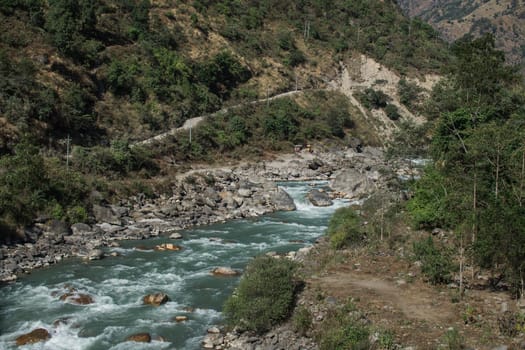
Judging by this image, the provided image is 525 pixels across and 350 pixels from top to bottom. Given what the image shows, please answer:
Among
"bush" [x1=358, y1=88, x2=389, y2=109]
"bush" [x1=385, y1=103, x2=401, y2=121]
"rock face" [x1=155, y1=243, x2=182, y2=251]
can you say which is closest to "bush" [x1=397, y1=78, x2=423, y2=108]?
"bush" [x1=385, y1=103, x2=401, y2=121]

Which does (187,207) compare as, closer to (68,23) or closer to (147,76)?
(147,76)

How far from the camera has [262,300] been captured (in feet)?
56.0

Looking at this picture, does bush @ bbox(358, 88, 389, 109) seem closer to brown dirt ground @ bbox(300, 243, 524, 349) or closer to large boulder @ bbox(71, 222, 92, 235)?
large boulder @ bbox(71, 222, 92, 235)

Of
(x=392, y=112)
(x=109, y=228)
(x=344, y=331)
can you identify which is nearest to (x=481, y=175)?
(x=344, y=331)

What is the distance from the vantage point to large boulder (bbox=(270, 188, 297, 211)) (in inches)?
1619

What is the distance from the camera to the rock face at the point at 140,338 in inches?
685

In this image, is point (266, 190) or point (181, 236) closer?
point (181, 236)

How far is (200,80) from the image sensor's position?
65562 millimetres

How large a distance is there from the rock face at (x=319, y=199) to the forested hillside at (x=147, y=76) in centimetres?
1437

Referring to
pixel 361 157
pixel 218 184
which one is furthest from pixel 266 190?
pixel 361 157

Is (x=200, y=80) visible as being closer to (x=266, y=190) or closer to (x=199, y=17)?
(x=199, y=17)

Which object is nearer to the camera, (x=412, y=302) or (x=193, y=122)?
(x=412, y=302)

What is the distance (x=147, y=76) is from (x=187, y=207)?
1050 inches

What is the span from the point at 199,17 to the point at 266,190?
144 feet
